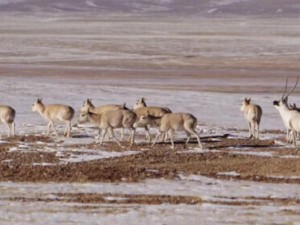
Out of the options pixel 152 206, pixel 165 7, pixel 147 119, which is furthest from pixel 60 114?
pixel 165 7

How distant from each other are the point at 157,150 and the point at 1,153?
10.1 ft

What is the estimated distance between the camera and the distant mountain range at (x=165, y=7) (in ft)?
497

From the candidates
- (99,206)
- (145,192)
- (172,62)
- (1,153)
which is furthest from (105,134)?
(172,62)

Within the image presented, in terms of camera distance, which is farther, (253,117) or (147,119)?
(253,117)

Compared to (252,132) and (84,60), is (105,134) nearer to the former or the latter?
(252,132)

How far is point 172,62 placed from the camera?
48.8m

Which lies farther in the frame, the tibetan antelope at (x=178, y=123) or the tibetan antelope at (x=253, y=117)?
the tibetan antelope at (x=253, y=117)

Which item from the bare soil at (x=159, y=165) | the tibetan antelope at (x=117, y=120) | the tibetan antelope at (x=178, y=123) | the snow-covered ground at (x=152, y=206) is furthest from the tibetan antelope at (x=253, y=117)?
the tibetan antelope at (x=117, y=120)

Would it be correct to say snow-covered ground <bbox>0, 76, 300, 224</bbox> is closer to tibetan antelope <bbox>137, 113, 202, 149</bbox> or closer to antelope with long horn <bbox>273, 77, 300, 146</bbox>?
tibetan antelope <bbox>137, 113, 202, 149</bbox>

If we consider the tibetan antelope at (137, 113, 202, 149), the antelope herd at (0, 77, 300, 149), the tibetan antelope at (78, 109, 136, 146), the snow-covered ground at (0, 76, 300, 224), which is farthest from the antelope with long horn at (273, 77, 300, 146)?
the tibetan antelope at (78, 109, 136, 146)

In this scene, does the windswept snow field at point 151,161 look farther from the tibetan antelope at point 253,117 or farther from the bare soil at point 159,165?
the tibetan antelope at point 253,117

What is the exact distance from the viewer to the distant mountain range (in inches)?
5960

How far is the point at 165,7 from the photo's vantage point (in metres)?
166

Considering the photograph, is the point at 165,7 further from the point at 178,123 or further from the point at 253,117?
the point at 178,123
